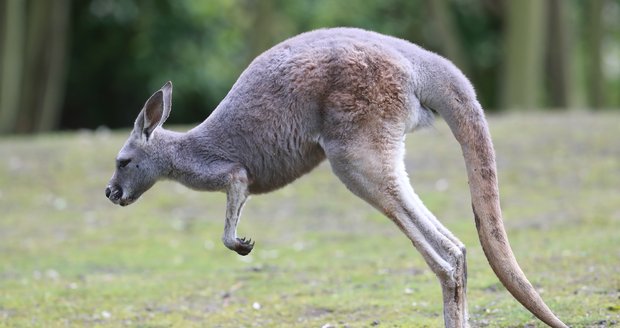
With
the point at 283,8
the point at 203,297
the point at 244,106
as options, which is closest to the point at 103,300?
the point at 203,297

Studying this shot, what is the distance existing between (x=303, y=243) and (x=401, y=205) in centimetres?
497

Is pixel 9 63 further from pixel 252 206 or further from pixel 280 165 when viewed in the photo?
pixel 280 165

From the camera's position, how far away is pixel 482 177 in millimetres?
5590

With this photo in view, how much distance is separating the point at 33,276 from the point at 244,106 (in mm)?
4046

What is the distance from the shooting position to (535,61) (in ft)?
66.8

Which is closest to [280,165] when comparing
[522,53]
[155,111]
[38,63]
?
[155,111]

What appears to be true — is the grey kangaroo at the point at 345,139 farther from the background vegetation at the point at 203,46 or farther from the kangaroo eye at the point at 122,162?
the background vegetation at the point at 203,46

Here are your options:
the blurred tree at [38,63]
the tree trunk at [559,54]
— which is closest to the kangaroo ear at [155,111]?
the blurred tree at [38,63]

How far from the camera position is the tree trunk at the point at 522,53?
65.7 ft

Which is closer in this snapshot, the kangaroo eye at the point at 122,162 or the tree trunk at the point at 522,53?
the kangaroo eye at the point at 122,162

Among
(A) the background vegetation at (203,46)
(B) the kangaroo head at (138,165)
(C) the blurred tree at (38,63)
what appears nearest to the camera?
(B) the kangaroo head at (138,165)

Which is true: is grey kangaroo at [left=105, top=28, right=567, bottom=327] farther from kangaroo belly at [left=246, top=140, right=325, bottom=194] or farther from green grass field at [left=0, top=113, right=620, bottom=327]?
green grass field at [left=0, top=113, right=620, bottom=327]

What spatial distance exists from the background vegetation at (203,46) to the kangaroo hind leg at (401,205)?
14365 millimetres

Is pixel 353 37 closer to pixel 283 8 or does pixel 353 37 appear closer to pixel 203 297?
pixel 203 297
